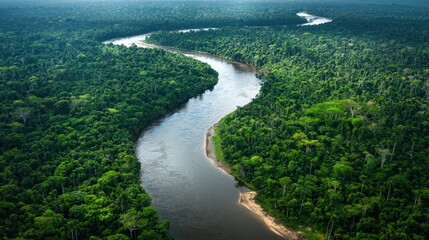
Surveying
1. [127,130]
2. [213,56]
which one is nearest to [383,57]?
[213,56]

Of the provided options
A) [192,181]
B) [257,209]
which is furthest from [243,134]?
[257,209]

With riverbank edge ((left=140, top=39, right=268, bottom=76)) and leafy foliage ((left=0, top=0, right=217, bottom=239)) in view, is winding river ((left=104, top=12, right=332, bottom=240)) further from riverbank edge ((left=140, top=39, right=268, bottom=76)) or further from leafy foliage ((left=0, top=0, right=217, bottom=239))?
riverbank edge ((left=140, top=39, right=268, bottom=76))

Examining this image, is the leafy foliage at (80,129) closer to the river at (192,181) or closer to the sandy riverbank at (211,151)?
the river at (192,181)

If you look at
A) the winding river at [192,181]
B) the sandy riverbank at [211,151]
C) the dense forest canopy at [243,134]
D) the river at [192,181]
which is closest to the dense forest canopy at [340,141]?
the dense forest canopy at [243,134]

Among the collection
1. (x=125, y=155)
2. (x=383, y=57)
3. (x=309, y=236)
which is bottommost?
(x=309, y=236)

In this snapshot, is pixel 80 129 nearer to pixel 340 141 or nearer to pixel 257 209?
pixel 257 209

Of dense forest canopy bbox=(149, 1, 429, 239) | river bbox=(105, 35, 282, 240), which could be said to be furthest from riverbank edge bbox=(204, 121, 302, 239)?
dense forest canopy bbox=(149, 1, 429, 239)

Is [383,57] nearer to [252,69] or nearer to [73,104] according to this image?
[252,69]
